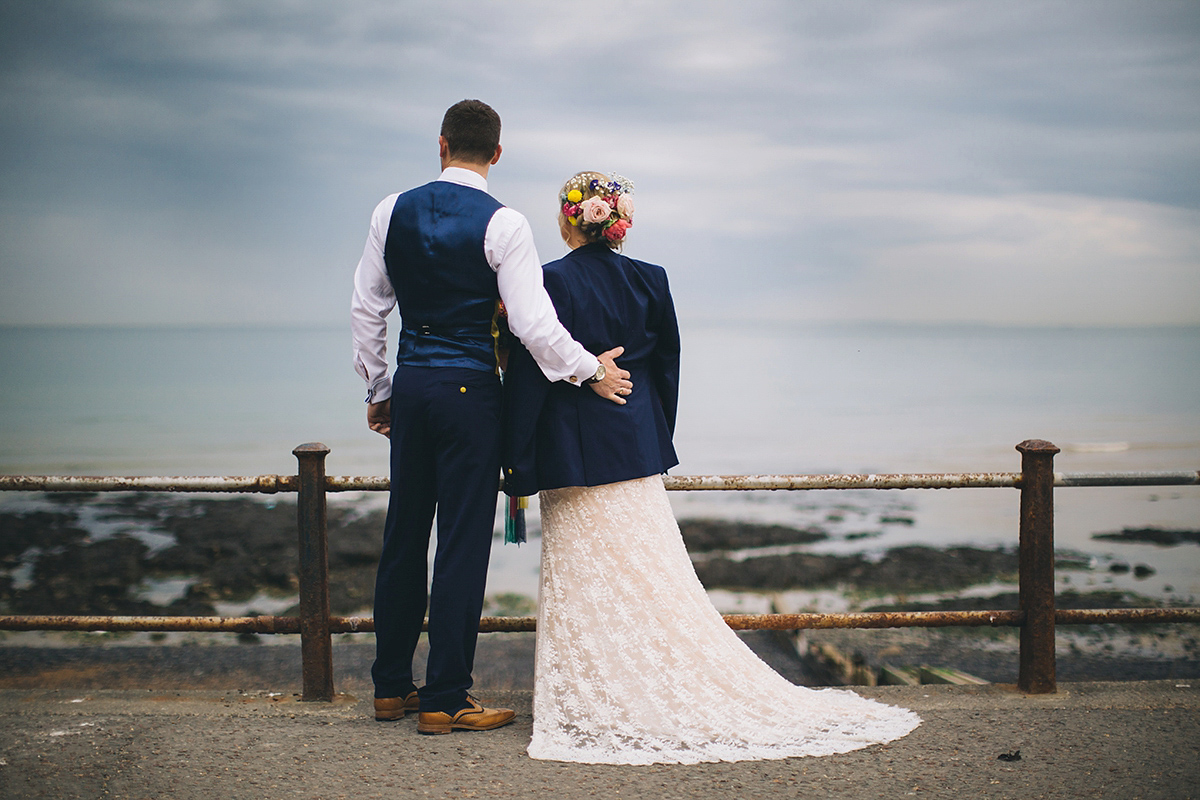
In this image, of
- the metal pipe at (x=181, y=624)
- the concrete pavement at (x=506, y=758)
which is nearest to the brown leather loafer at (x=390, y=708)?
the concrete pavement at (x=506, y=758)

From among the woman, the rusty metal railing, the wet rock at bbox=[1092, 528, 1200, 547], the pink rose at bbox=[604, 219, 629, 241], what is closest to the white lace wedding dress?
the woman

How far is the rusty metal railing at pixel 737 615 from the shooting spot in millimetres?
3223

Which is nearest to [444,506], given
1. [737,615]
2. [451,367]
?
[451,367]

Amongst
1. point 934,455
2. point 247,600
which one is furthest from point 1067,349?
point 247,600

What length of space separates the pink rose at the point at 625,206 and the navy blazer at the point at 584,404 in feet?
0.43

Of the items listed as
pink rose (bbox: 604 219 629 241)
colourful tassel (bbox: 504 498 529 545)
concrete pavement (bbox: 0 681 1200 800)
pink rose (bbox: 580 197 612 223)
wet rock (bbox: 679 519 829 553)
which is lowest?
wet rock (bbox: 679 519 829 553)

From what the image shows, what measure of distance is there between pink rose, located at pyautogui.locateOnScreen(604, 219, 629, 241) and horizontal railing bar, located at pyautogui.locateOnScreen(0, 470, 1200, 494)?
921mm

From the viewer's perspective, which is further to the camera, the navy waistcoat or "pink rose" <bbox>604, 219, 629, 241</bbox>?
"pink rose" <bbox>604, 219, 629, 241</bbox>

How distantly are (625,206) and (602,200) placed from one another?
0.28 ft

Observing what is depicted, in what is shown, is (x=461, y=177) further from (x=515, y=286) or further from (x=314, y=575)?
(x=314, y=575)

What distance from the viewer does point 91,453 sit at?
2261 centimetres

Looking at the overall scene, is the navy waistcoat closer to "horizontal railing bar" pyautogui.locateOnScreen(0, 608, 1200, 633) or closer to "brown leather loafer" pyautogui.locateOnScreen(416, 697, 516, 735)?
"horizontal railing bar" pyautogui.locateOnScreen(0, 608, 1200, 633)

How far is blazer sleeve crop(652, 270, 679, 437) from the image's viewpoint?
119 inches

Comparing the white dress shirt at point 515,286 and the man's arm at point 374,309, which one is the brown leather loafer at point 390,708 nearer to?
the man's arm at point 374,309
